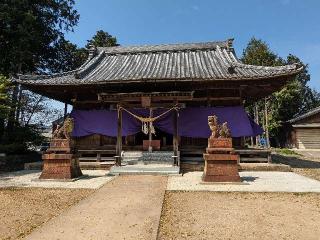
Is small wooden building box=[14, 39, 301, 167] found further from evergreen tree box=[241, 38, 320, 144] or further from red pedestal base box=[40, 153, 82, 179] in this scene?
evergreen tree box=[241, 38, 320, 144]

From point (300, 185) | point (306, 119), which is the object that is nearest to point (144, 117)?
point (300, 185)

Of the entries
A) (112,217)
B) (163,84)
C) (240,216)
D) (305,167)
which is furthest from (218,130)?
(305,167)

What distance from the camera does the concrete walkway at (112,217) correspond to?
5.28m

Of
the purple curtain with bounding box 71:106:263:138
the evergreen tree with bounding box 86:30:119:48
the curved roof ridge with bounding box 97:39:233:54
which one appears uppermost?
the evergreen tree with bounding box 86:30:119:48

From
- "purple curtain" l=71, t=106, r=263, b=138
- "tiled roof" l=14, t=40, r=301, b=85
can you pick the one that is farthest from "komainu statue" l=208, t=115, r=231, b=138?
"purple curtain" l=71, t=106, r=263, b=138

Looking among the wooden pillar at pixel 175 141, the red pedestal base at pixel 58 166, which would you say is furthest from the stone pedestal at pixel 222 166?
the red pedestal base at pixel 58 166

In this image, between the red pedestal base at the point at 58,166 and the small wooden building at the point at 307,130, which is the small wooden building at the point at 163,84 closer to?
the red pedestal base at the point at 58,166

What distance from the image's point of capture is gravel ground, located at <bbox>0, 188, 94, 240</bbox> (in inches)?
226

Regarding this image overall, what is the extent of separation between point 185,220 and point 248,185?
185 inches

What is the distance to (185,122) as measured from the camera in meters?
15.8

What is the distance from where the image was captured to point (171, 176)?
12.5 metres

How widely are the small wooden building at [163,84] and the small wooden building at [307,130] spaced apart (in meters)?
20.2

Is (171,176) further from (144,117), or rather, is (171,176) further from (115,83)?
(115,83)

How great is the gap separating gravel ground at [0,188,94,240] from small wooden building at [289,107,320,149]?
32.4 m
